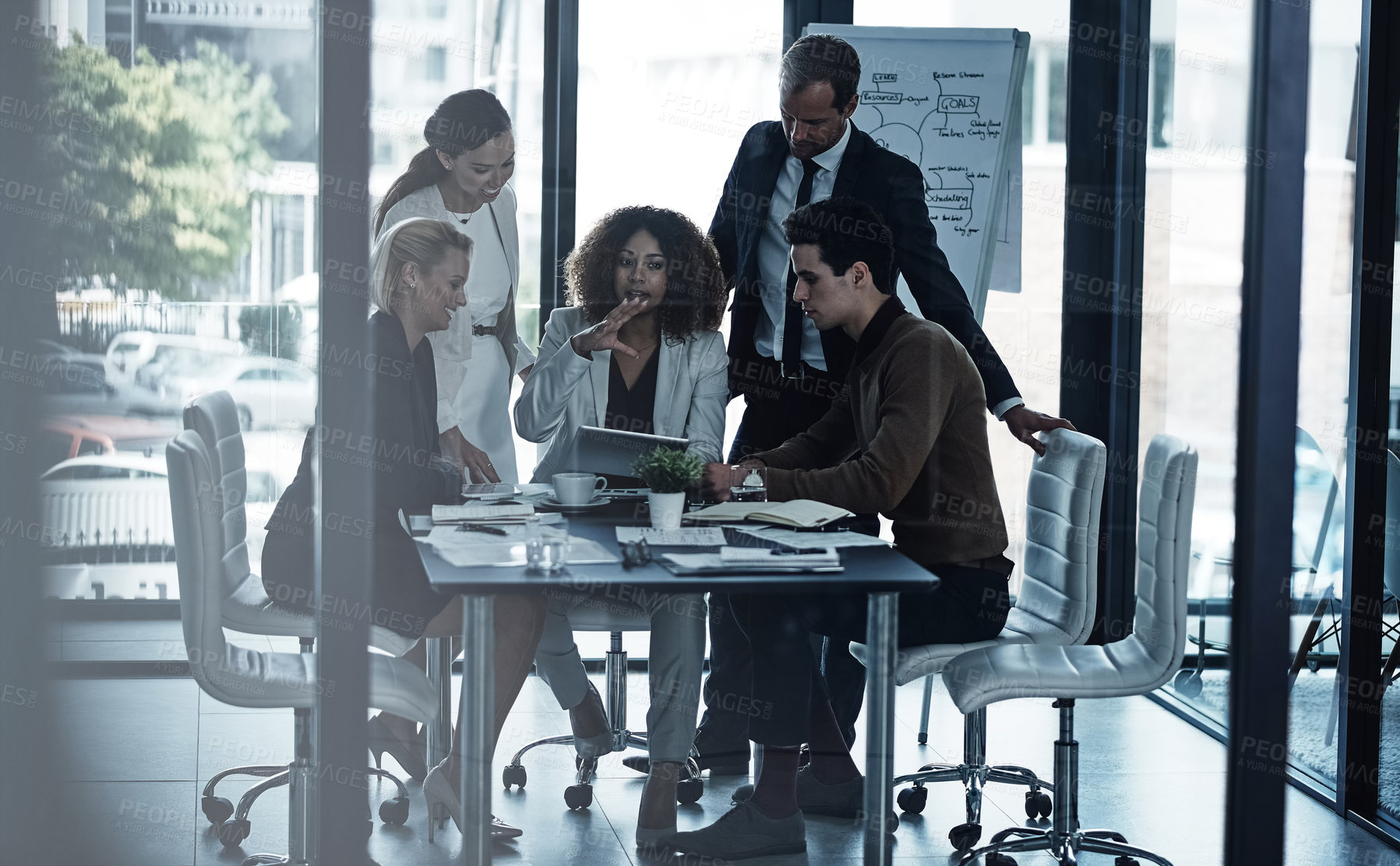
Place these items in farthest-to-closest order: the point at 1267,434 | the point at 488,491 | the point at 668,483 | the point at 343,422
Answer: the point at 488,491 → the point at 668,483 → the point at 1267,434 → the point at 343,422

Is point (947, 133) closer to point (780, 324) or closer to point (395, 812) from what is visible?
point (780, 324)

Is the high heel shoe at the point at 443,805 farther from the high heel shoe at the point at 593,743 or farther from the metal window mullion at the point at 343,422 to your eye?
the metal window mullion at the point at 343,422

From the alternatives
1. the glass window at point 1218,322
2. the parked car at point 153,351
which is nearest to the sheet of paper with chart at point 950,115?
the glass window at point 1218,322

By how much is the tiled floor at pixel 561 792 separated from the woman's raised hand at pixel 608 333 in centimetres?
105

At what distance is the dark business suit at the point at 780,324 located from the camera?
3145mm

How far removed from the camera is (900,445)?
258 centimetres

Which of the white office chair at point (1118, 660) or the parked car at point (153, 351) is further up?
the parked car at point (153, 351)

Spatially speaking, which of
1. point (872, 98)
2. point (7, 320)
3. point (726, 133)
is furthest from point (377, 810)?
point (872, 98)

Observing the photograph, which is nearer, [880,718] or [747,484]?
[880,718]

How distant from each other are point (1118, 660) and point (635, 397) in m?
1.22

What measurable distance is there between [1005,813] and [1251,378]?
154 centimetres

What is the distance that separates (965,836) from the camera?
2.86 meters

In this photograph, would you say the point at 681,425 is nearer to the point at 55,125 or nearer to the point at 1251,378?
the point at 1251,378

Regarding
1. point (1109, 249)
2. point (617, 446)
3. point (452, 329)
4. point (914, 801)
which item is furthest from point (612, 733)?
point (1109, 249)
